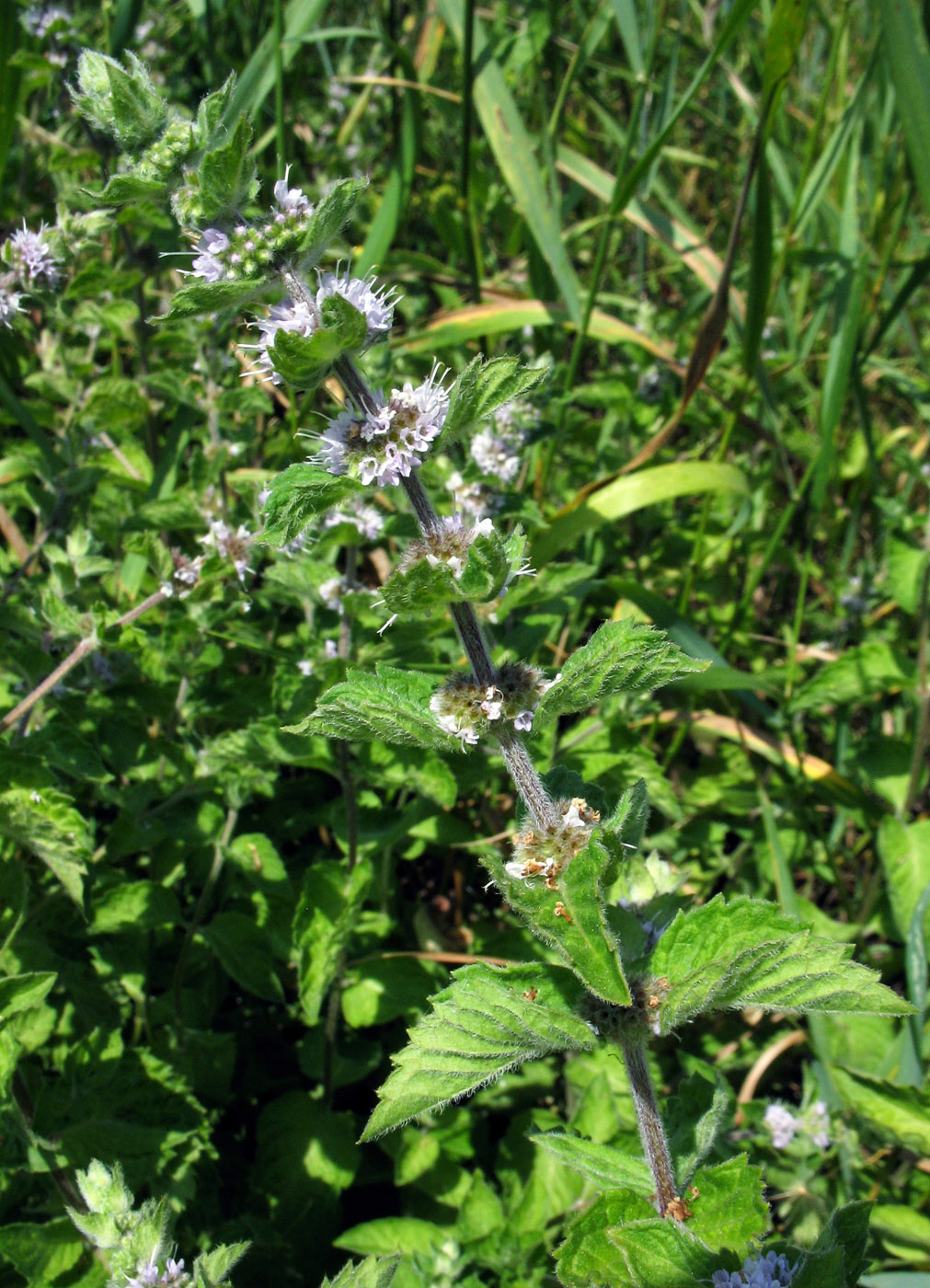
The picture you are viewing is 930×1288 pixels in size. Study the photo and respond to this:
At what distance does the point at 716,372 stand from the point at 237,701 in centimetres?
290

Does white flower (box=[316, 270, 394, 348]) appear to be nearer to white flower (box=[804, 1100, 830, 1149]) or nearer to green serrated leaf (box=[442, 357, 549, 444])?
green serrated leaf (box=[442, 357, 549, 444])

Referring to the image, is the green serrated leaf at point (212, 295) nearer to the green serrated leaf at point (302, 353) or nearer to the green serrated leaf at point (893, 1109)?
the green serrated leaf at point (302, 353)

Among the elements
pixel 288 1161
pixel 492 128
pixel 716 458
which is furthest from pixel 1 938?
pixel 492 128

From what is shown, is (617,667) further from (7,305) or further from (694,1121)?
(7,305)

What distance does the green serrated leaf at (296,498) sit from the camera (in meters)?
1.41

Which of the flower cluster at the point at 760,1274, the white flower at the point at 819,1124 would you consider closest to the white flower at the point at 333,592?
the flower cluster at the point at 760,1274

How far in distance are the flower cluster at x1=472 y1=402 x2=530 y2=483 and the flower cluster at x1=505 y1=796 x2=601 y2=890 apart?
4.97ft

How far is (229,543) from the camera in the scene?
264cm

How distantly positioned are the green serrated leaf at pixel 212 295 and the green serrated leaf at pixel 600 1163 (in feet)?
4.51

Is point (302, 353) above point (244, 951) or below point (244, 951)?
above

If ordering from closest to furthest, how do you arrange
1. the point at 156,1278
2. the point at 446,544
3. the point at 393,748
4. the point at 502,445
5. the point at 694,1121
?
the point at 446,544
the point at 156,1278
the point at 694,1121
the point at 393,748
the point at 502,445

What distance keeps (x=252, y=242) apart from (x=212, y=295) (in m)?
0.11

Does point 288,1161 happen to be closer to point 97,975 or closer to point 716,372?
point 97,975

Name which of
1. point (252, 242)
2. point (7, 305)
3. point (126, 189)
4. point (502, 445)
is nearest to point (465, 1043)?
point (252, 242)
